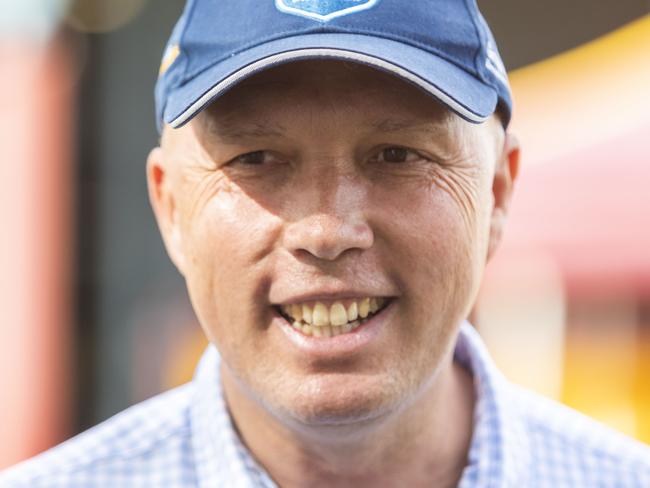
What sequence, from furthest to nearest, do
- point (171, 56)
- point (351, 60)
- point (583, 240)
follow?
point (583, 240) < point (171, 56) < point (351, 60)

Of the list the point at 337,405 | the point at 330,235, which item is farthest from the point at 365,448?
the point at 330,235

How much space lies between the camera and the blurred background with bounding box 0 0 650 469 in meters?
3.73

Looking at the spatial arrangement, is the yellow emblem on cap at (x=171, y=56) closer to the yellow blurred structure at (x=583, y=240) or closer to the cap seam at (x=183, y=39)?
the cap seam at (x=183, y=39)

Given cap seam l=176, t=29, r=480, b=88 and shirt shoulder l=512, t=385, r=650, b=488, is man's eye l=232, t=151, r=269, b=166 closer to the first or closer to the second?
cap seam l=176, t=29, r=480, b=88

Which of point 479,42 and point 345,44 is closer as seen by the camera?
point 345,44

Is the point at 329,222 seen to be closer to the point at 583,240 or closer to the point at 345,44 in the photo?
the point at 345,44

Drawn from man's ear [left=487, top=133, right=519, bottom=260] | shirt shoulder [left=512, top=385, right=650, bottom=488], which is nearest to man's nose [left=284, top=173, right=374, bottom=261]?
man's ear [left=487, top=133, right=519, bottom=260]

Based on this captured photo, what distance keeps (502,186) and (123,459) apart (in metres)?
1.08

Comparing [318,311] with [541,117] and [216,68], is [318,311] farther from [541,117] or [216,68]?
[541,117]

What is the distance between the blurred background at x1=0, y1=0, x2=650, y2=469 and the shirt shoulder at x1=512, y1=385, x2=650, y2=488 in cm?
156

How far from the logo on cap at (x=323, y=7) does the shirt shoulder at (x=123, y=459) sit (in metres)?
1.02

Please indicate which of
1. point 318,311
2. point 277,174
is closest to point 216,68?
point 277,174

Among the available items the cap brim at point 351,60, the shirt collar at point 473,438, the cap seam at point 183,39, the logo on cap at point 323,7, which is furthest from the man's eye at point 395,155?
the shirt collar at point 473,438

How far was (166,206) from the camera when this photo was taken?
81.1 inches
